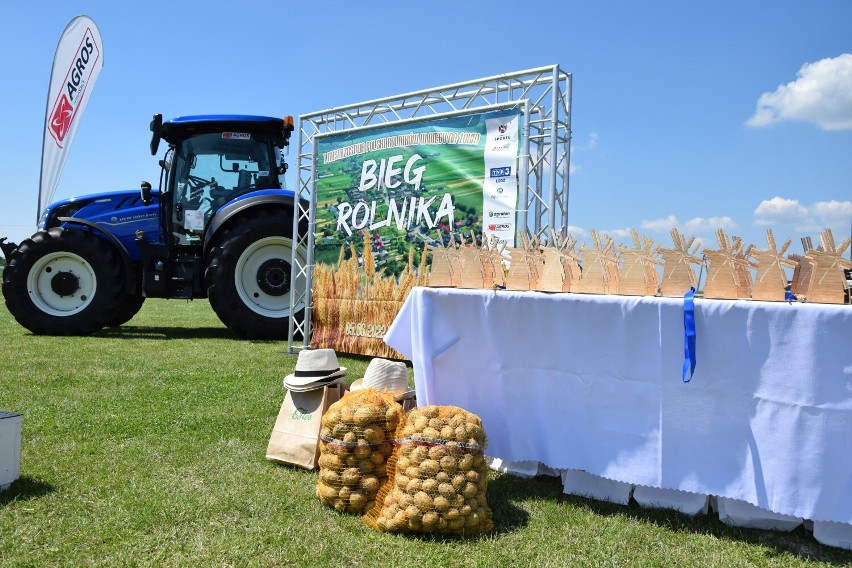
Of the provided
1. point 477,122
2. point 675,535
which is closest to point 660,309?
point 675,535

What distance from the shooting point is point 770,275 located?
2682 millimetres

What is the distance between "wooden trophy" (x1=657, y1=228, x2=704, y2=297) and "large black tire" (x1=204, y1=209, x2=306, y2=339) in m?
5.74

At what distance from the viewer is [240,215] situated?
8.15 meters

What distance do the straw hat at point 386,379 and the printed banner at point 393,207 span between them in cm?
254

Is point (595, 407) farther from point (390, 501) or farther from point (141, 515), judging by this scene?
point (141, 515)

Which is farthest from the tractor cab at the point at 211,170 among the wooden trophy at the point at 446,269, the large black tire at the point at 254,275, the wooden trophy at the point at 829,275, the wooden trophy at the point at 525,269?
the wooden trophy at the point at 829,275

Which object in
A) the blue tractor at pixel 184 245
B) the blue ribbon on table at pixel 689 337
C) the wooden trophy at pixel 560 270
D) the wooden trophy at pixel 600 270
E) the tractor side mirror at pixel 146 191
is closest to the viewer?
the blue ribbon on table at pixel 689 337

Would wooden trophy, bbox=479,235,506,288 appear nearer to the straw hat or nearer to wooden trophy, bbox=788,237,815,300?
the straw hat

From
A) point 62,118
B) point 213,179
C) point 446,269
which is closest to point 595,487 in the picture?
point 446,269

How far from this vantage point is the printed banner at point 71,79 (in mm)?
12500

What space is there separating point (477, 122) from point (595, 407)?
378cm

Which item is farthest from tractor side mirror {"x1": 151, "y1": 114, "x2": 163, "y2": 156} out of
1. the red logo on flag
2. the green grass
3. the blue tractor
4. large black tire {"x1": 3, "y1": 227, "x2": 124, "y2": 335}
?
the red logo on flag

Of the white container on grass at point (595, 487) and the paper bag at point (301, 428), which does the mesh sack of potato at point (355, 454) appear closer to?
the paper bag at point (301, 428)

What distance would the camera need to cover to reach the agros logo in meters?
12.6
